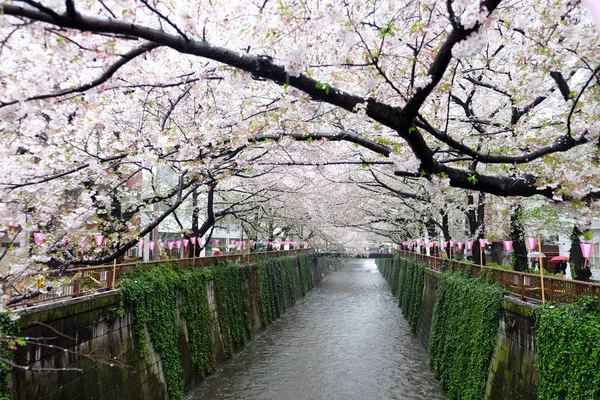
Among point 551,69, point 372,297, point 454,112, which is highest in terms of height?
point 454,112

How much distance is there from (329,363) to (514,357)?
979 centimetres

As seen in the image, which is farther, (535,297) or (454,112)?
(454,112)

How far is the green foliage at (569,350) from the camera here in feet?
19.3

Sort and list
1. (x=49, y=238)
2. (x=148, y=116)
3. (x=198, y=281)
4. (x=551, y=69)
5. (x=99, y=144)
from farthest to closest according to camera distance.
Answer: (x=198, y=281)
(x=148, y=116)
(x=99, y=144)
(x=49, y=238)
(x=551, y=69)

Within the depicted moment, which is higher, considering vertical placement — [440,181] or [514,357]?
[440,181]

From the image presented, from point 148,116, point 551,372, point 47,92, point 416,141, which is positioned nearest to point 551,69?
point 416,141

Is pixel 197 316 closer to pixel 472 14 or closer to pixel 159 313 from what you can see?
pixel 159 313

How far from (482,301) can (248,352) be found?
457 inches

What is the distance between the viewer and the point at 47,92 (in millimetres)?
4859

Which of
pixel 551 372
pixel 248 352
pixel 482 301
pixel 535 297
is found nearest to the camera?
pixel 551 372

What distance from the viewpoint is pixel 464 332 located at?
12.0 metres

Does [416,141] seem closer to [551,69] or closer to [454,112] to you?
[551,69]

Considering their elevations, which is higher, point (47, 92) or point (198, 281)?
point (47, 92)

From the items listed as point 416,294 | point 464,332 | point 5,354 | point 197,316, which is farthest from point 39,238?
point 416,294
